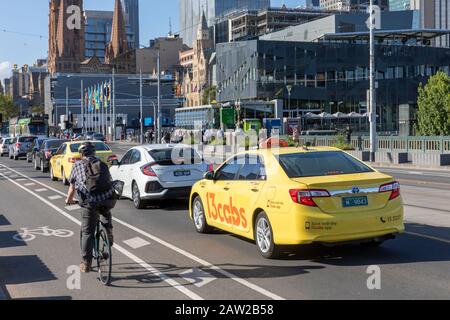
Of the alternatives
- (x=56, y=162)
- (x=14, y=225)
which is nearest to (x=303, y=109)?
(x=56, y=162)

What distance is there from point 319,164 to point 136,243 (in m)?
3.43

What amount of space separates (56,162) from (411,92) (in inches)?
2916

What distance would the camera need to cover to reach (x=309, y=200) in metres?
8.54

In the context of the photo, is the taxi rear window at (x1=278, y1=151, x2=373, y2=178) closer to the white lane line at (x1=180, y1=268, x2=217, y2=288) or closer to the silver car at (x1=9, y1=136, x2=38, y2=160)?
the white lane line at (x1=180, y1=268, x2=217, y2=288)

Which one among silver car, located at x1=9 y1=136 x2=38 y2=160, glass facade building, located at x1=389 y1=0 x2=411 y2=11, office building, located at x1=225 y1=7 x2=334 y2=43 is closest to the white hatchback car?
silver car, located at x1=9 y1=136 x2=38 y2=160

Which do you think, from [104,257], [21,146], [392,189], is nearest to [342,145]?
[21,146]

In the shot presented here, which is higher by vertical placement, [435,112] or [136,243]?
[435,112]

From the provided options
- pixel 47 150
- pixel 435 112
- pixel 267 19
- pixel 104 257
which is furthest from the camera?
pixel 267 19

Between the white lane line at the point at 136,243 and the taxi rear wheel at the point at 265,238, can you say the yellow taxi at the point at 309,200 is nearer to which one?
the taxi rear wheel at the point at 265,238

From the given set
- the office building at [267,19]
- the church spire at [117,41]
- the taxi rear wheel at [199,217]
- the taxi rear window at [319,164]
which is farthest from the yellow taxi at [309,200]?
the church spire at [117,41]

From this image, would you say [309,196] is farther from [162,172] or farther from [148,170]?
[148,170]

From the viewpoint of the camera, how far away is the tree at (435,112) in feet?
123
